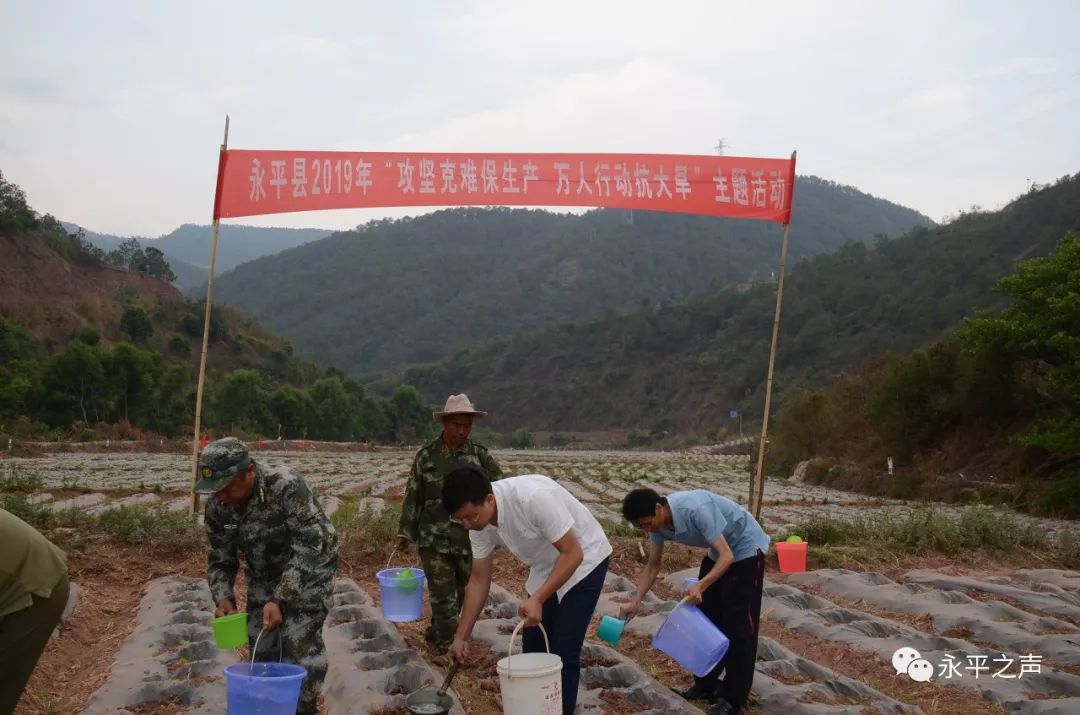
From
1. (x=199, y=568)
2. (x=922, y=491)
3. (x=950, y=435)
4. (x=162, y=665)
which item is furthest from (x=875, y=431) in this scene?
(x=162, y=665)

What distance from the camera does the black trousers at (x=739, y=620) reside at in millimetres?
4273

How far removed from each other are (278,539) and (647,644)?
282 centimetres

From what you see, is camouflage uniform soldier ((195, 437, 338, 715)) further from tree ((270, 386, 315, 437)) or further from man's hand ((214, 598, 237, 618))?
tree ((270, 386, 315, 437))

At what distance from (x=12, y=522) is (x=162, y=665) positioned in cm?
219

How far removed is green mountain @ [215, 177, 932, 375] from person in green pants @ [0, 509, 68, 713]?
303ft

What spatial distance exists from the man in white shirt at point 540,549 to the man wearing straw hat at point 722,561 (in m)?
0.36

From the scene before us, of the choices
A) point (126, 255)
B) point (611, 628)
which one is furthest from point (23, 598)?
point (126, 255)

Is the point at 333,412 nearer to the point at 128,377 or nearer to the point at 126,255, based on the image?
the point at 128,377

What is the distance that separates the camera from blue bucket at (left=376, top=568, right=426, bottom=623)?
520 cm

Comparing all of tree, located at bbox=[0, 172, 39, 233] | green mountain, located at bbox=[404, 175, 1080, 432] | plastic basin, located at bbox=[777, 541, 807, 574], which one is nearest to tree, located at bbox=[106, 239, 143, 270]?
tree, located at bbox=[0, 172, 39, 233]

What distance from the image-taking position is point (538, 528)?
3.68 metres

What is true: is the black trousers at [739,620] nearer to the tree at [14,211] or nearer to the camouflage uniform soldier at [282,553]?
the camouflage uniform soldier at [282,553]

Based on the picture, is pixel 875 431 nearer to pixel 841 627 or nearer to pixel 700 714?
pixel 841 627

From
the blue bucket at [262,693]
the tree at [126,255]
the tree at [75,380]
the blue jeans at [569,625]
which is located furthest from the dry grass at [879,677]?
the tree at [126,255]
